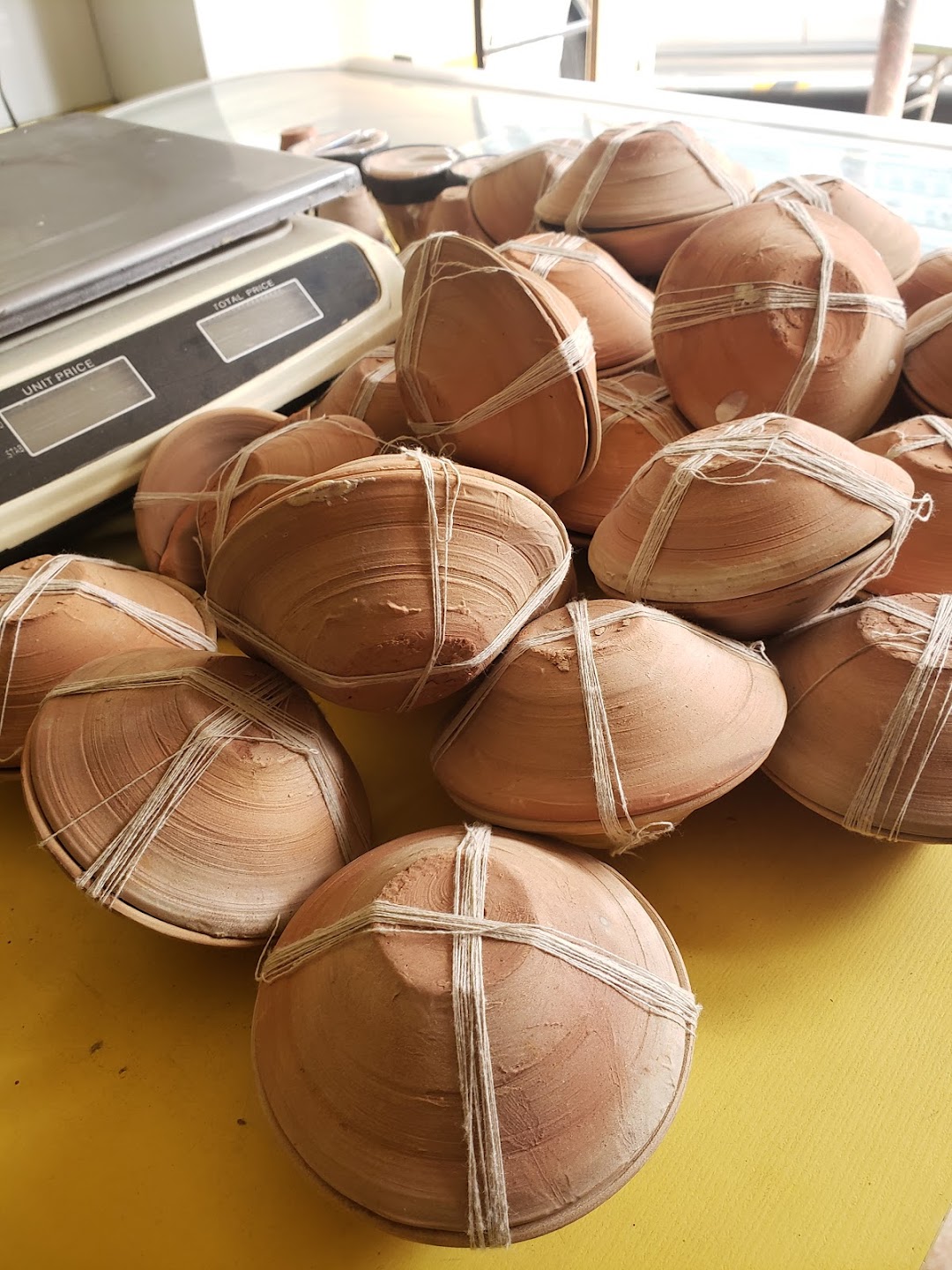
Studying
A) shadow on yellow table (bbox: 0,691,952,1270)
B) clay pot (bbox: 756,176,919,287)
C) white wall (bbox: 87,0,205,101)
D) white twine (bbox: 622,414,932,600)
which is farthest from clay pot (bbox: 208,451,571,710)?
white wall (bbox: 87,0,205,101)

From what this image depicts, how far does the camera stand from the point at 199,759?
2.16 ft

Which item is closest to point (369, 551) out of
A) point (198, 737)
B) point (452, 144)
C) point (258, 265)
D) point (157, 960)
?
point (198, 737)

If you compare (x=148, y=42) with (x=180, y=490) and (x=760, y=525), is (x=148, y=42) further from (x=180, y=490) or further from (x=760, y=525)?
(x=760, y=525)

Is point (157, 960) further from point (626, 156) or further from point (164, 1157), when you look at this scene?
point (626, 156)

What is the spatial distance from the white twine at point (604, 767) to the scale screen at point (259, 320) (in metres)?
0.62

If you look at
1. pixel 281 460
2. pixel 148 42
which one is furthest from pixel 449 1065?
pixel 148 42

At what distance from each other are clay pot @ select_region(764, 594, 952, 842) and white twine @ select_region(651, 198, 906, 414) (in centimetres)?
24

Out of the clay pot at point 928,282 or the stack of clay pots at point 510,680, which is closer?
the stack of clay pots at point 510,680

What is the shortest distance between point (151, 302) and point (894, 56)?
2.22 meters

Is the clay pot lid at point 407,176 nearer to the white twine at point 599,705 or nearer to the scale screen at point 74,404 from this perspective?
the scale screen at point 74,404

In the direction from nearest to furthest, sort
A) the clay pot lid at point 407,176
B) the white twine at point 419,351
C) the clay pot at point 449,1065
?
the clay pot at point 449,1065
the white twine at point 419,351
the clay pot lid at point 407,176

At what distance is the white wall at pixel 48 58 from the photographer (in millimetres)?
1922

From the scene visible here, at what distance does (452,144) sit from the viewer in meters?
1.59

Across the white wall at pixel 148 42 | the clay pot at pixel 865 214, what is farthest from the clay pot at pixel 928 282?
the white wall at pixel 148 42
